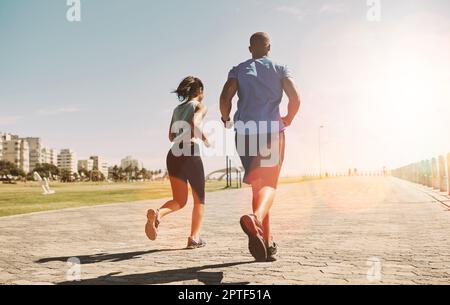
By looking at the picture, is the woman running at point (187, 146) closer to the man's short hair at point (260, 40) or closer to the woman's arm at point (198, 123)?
the woman's arm at point (198, 123)

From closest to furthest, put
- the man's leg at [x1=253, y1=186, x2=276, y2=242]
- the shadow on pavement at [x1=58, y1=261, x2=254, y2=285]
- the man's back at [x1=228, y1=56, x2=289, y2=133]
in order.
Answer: the shadow on pavement at [x1=58, y1=261, x2=254, y2=285], the man's leg at [x1=253, y1=186, x2=276, y2=242], the man's back at [x1=228, y1=56, x2=289, y2=133]

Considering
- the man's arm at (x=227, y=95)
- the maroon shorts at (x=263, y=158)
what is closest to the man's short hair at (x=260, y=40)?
the man's arm at (x=227, y=95)

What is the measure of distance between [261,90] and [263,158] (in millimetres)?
684

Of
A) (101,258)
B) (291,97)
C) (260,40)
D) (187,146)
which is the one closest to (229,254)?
(187,146)

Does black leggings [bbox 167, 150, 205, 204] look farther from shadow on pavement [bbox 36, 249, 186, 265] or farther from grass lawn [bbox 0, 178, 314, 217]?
grass lawn [bbox 0, 178, 314, 217]

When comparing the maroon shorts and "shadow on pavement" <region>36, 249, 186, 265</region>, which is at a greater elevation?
the maroon shorts

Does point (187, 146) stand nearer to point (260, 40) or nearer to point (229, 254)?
point (229, 254)

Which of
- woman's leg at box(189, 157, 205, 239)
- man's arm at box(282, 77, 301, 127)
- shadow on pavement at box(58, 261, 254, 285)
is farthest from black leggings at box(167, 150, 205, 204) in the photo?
man's arm at box(282, 77, 301, 127)

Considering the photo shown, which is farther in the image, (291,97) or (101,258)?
(101,258)

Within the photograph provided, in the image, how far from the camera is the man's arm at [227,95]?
481cm

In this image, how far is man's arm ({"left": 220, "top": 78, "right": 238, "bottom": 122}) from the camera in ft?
15.8

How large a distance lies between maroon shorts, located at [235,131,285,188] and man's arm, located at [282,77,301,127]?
213mm

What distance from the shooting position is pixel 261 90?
474 centimetres
